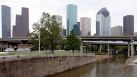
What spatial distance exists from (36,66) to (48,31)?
29.2m

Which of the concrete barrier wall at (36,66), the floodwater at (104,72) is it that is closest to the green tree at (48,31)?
the concrete barrier wall at (36,66)

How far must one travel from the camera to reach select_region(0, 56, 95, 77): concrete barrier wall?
4106 cm

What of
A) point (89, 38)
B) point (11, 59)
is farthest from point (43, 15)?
point (89, 38)

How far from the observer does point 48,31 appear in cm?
8106

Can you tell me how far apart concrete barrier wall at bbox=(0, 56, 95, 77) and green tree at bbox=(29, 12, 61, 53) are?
21.0 feet

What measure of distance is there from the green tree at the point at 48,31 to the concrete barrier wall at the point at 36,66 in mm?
6412

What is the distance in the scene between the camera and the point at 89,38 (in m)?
154

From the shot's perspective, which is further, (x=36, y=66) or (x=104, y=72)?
(x=104, y=72)

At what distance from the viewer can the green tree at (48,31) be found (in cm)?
7997

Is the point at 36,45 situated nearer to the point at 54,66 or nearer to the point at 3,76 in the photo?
the point at 54,66

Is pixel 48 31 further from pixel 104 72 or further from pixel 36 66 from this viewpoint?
pixel 36 66

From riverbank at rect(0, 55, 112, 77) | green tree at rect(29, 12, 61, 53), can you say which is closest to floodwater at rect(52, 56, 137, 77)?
riverbank at rect(0, 55, 112, 77)

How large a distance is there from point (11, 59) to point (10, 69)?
61.2 inches

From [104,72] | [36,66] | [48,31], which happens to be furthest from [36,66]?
[48,31]
